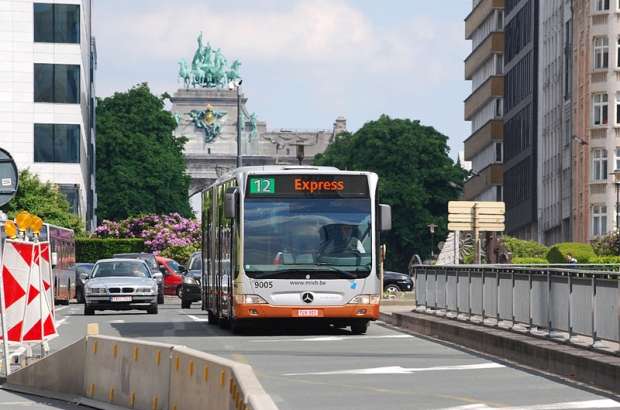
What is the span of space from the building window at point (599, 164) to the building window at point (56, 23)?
2558cm

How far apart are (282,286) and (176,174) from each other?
101 m

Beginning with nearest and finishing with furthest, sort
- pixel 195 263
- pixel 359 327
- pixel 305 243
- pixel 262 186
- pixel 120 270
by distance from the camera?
pixel 305 243 < pixel 262 186 < pixel 359 327 < pixel 120 270 < pixel 195 263

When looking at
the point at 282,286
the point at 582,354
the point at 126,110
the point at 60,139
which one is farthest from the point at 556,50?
the point at 582,354

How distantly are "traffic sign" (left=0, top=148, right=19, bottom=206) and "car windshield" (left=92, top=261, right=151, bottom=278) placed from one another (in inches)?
1130

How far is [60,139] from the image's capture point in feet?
320

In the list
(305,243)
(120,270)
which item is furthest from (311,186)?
(120,270)

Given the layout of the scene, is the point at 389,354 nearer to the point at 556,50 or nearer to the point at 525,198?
the point at 556,50

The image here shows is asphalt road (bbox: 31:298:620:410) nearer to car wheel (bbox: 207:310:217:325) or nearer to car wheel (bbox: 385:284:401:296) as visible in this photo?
car wheel (bbox: 207:310:217:325)

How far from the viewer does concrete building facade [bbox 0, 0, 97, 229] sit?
3794 inches

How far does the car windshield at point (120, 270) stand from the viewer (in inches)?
2007

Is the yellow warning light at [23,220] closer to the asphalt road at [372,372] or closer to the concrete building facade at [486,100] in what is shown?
the asphalt road at [372,372]

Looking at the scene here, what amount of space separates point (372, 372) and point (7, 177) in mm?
4732

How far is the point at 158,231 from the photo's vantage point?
104 meters

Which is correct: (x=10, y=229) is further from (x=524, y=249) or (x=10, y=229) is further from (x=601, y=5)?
(x=601, y=5)
